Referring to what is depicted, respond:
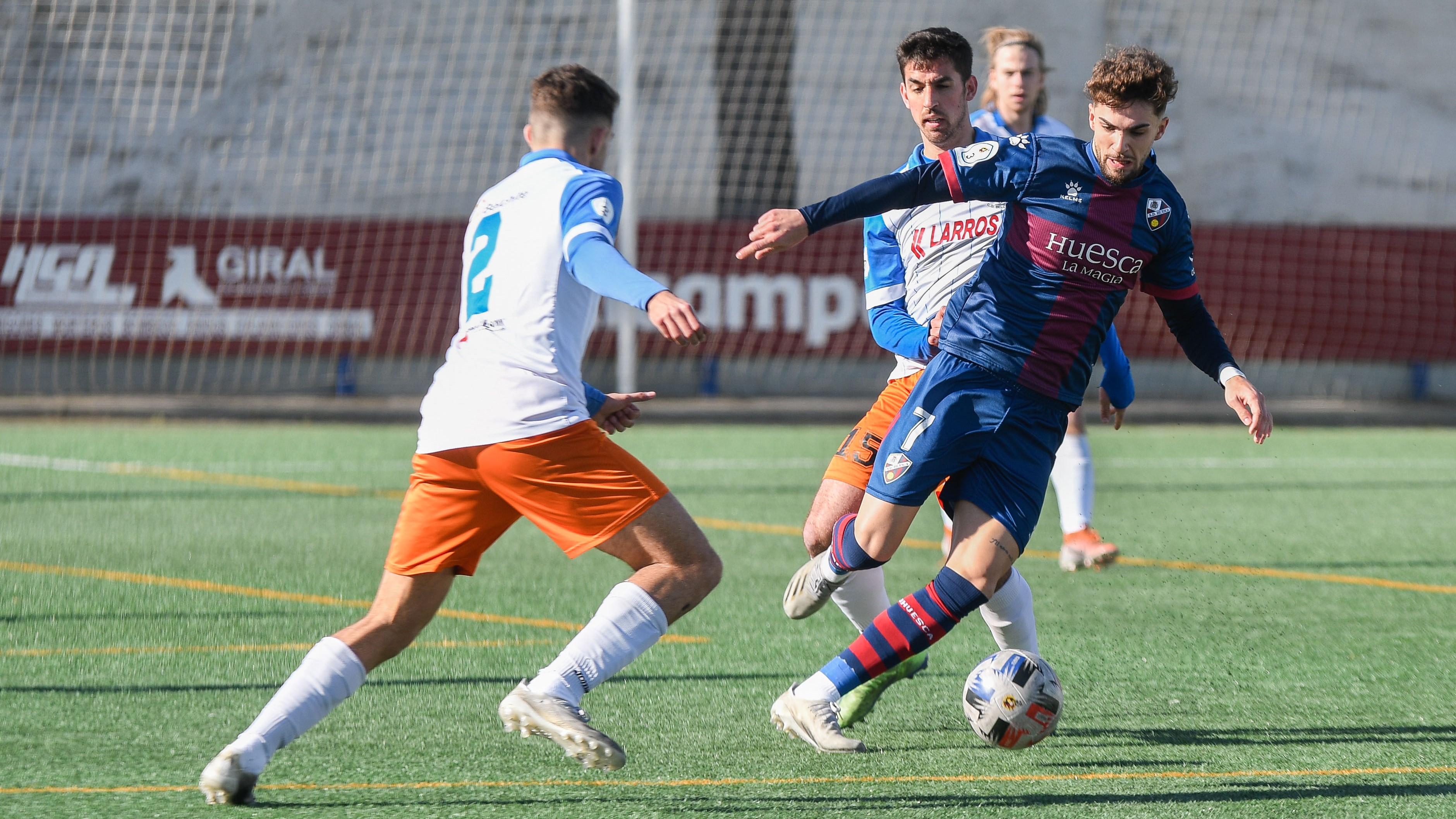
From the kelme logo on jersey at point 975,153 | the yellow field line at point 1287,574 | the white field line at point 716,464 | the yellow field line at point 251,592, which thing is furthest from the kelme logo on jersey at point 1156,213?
the white field line at point 716,464

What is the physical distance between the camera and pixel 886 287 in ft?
16.3

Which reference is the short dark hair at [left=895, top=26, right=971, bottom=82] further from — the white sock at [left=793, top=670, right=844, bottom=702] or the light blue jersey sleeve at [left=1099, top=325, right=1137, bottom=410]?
the white sock at [left=793, top=670, right=844, bottom=702]

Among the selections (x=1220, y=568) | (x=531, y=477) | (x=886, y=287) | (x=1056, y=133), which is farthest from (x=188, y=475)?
(x=531, y=477)

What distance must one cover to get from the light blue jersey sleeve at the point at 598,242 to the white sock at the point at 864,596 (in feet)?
5.14

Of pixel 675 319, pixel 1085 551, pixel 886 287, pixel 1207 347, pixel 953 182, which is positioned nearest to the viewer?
pixel 675 319

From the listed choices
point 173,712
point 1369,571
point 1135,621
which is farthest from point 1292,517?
point 173,712

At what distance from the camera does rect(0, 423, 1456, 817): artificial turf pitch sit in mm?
3850

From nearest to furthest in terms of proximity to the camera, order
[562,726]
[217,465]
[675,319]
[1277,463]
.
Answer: [675,319], [562,726], [217,465], [1277,463]

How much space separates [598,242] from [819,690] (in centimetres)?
137

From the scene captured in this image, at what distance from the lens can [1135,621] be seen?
6.25 meters

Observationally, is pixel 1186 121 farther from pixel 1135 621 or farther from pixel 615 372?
pixel 1135 621

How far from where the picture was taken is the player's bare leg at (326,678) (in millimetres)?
3520

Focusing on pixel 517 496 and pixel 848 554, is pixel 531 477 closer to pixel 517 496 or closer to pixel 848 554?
pixel 517 496

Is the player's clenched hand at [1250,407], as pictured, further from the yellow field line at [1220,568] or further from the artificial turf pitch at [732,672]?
the yellow field line at [1220,568]
